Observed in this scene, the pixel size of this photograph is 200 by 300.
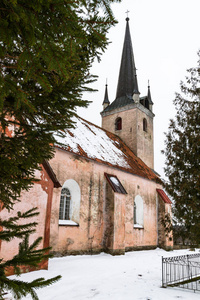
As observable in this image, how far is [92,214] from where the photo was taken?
46.0 ft

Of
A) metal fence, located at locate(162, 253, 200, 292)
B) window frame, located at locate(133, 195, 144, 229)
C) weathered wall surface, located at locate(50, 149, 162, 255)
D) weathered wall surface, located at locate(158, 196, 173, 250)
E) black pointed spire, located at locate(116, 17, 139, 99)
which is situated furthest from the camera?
black pointed spire, located at locate(116, 17, 139, 99)

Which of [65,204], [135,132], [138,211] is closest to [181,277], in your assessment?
[65,204]

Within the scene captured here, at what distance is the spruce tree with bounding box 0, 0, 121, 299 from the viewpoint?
5.82 ft

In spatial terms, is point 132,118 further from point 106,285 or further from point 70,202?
point 106,285

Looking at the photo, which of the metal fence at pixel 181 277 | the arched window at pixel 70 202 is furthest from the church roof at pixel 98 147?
the metal fence at pixel 181 277

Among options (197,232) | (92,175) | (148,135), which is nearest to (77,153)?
(92,175)

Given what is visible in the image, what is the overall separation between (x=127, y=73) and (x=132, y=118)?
7.75 metres

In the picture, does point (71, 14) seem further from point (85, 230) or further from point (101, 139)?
point (101, 139)

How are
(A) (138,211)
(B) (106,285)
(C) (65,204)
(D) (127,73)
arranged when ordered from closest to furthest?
(B) (106,285) < (C) (65,204) < (A) (138,211) < (D) (127,73)

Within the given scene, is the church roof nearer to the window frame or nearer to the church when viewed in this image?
the church

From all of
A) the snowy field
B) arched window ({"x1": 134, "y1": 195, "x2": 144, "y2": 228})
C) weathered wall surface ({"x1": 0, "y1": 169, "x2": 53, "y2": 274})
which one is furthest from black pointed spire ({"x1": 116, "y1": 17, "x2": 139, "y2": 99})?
the snowy field

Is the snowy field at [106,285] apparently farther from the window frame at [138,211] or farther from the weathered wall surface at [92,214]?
the window frame at [138,211]

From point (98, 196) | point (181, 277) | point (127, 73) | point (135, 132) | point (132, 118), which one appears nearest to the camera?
point (181, 277)

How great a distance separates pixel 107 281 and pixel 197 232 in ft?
10.7
